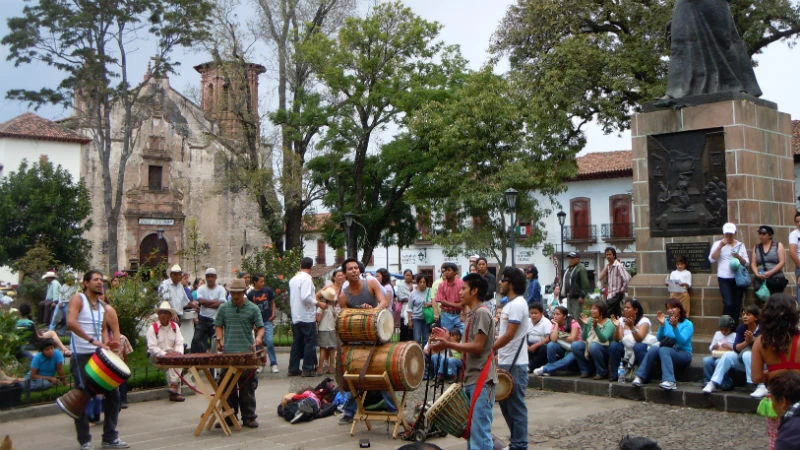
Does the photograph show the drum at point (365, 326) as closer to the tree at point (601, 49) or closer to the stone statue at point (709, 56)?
the stone statue at point (709, 56)

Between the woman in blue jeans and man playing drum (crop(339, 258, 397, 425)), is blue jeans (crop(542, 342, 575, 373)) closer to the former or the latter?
the woman in blue jeans

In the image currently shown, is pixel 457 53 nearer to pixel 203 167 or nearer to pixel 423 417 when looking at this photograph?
pixel 203 167

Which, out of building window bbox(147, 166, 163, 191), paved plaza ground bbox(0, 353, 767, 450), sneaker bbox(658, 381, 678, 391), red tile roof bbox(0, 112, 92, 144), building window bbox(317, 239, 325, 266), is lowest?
paved plaza ground bbox(0, 353, 767, 450)

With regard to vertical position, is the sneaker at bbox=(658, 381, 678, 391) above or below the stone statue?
below

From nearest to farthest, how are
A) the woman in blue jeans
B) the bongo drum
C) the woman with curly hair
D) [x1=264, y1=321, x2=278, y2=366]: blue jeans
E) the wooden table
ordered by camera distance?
the woman with curly hair
the bongo drum
the wooden table
the woman in blue jeans
[x1=264, y1=321, x2=278, y2=366]: blue jeans

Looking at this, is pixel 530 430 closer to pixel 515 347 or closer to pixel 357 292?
pixel 515 347

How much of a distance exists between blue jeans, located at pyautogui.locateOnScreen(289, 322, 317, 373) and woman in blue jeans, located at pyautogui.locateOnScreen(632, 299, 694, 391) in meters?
5.10

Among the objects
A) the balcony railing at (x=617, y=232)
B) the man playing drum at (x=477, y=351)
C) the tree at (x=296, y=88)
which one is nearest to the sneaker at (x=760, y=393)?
the man playing drum at (x=477, y=351)

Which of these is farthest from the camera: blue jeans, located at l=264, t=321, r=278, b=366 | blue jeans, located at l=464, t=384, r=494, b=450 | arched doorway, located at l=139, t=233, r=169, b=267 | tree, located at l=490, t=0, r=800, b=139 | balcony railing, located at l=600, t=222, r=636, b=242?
arched doorway, located at l=139, t=233, r=169, b=267

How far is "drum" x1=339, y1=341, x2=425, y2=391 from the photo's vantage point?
8086 millimetres

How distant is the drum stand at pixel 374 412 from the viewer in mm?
8109

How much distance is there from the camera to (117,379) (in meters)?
7.73

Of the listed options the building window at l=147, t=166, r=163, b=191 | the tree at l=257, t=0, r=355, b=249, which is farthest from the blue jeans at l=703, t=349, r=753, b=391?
the building window at l=147, t=166, r=163, b=191

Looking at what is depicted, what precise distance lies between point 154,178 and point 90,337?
131 feet
